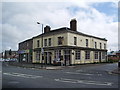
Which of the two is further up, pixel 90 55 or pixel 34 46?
pixel 34 46

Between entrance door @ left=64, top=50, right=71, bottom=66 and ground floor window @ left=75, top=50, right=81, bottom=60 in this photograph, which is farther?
ground floor window @ left=75, top=50, right=81, bottom=60

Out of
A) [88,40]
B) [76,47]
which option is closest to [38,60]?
[76,47]

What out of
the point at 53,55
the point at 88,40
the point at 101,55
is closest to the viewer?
the point at 53,55

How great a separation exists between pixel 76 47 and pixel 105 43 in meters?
17.4

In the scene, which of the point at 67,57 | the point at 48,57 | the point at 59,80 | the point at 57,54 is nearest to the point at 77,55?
the point at 67,57

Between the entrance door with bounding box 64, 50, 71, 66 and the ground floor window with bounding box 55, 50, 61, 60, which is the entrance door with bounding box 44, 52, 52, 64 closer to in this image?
the ground floor window with bounding box 55, 50, 61, 60

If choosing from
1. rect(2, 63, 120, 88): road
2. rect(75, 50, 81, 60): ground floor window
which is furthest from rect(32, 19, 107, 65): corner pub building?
rect(2, 63, 120, 88): road

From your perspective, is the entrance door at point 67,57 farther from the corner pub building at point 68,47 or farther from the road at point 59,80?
the road at point 59,80

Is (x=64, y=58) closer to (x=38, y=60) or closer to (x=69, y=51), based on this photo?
(x=69, y=51)

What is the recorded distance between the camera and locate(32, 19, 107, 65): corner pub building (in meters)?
29.5

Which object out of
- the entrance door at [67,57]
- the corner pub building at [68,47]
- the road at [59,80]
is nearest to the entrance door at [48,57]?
the corner pub building at [68,47]

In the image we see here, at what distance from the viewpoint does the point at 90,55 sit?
1414 inches

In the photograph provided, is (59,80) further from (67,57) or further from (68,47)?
(67,57)

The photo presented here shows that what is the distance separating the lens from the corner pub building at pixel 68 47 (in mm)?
29484
